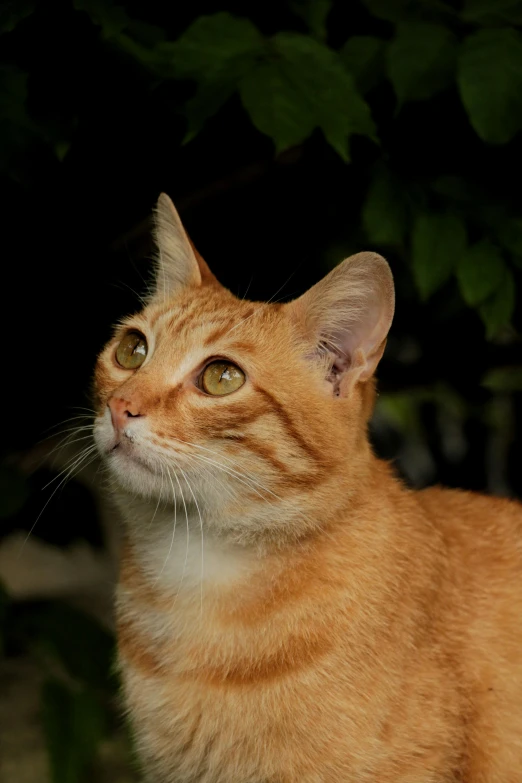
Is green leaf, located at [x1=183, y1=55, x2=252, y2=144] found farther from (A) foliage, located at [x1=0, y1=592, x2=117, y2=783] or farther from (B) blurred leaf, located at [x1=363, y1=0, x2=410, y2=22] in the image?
(A) foliage, located at [x1=0, y1=592, x2=117, y2=783]

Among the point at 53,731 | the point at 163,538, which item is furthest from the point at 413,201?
the point at 53,731

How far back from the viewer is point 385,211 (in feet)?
9.68

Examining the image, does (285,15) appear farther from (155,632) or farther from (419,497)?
(155,632)

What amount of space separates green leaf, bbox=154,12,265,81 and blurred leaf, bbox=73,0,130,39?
5.0 inches

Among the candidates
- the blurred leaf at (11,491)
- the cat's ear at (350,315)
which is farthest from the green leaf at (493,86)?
the blurred leaf at (11,491)

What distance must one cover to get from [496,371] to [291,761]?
2174 mm

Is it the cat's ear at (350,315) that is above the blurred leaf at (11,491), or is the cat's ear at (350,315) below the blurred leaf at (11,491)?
above

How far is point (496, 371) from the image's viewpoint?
3994 mm

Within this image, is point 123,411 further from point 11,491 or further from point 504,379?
point 504,379

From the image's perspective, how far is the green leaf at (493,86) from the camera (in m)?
2.57

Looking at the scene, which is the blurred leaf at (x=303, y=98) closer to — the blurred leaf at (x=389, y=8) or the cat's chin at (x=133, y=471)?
the blurred leaf at (x=389, y=8)

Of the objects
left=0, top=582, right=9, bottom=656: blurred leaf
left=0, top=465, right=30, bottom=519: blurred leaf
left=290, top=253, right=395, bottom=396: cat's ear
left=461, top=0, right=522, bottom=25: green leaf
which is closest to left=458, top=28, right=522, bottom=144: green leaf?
left=461, top=0, right=522, bottom=25: green leaf

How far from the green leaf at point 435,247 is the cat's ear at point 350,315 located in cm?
37

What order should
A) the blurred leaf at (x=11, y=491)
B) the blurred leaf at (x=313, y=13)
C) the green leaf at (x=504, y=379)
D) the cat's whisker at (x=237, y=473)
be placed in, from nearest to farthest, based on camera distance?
the cat's whisker at (x=237, y=473) < the blurred leaf at (x=313, y=13) < the blurred leaf at (x=11, y=491) < the green leaf at (x=504, y=379)
